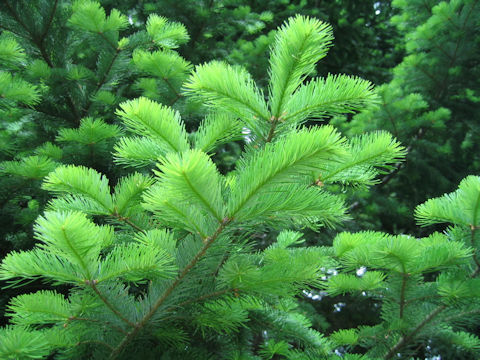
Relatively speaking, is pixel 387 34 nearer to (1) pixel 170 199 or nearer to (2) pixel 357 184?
(2) pixel 357 184

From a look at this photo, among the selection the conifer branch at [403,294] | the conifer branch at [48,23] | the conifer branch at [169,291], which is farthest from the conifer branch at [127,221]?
the conifer branch at [48,23]

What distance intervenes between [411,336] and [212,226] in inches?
44.7

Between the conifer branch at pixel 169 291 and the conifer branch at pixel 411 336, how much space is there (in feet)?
3.57

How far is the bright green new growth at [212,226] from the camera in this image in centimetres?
100

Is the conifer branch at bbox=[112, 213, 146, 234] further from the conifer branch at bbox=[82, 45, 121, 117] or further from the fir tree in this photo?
the conifer branch at bbox=[82, 45, 121, 117]

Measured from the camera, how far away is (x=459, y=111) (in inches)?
173

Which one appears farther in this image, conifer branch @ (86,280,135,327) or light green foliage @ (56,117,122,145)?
light green foliage @ (56,117,122,145)

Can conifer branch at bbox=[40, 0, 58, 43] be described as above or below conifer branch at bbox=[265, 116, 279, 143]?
above

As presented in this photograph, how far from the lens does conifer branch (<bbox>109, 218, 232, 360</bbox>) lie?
1.07 m

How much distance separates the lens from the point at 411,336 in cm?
174

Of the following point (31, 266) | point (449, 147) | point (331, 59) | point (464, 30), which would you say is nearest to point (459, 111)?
point (449, 147)

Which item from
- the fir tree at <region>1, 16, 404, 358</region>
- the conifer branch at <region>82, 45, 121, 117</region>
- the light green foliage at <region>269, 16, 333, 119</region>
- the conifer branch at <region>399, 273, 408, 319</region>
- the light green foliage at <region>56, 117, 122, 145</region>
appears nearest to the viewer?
the fir tree at <region>1, 16, 404, 358</region>

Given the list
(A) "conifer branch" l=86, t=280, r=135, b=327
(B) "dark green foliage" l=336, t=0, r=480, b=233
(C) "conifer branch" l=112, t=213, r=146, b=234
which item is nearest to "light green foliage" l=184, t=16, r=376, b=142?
(C) "conifer branch" l=112, t=213, r=146, b=234

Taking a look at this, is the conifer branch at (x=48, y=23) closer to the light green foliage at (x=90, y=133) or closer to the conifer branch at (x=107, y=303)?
the light green foliage at (x=90, y=133)
